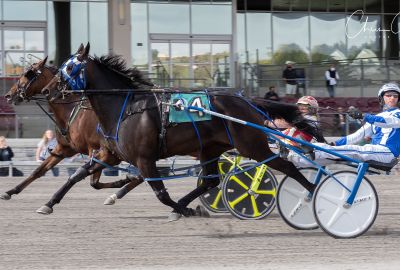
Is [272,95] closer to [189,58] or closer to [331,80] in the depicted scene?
[331,80]

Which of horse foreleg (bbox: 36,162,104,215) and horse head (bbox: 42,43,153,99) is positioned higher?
horse head (bbox: 42,43,153,99)

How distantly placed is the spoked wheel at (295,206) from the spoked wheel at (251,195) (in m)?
0.69

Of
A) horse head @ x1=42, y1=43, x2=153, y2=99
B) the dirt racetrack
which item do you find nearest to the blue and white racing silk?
the dirt racetrack

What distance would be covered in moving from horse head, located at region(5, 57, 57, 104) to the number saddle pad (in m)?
2.77

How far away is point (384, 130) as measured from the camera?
322 inches

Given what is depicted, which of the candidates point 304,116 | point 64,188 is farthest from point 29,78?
point 304,116

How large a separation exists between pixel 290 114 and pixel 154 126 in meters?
1.67

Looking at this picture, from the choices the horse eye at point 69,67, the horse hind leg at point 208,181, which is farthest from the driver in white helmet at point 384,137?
the horse eye at point 69,67

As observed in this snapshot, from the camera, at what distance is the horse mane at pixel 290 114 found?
9.00 meters

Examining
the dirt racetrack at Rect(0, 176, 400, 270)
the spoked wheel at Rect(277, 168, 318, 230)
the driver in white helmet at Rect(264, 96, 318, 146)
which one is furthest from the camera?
the driver in white helmet at Rect(264, 96, 318, 146)

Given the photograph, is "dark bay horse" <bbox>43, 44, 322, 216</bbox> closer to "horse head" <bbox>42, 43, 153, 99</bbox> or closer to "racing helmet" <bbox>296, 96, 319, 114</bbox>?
"horse head" <bbox>42, 43, 153, 99</bbox>

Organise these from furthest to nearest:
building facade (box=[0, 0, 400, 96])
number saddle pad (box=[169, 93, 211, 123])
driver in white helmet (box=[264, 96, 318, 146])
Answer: building facade (box=[0, 0, 400, 96]) < driver in white helmet (box=[264, 96, 318, 146]) < number saddle pad (box=[169, 93, 211, 123])

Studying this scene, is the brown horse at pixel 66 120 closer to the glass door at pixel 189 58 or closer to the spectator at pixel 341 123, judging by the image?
the spectator at pixel 341 123

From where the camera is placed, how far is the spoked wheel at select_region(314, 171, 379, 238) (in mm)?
7969
